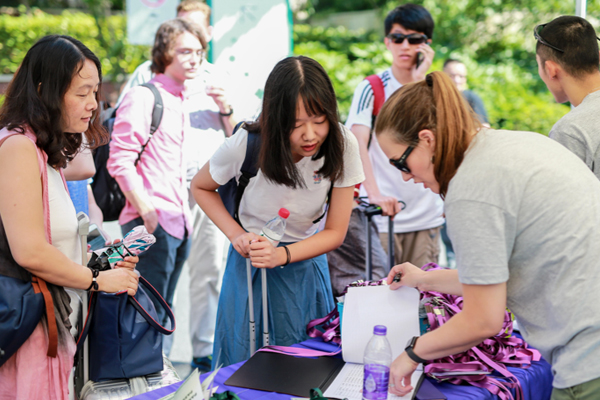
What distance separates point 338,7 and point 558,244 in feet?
46.1

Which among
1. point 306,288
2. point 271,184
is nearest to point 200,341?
point 306,288

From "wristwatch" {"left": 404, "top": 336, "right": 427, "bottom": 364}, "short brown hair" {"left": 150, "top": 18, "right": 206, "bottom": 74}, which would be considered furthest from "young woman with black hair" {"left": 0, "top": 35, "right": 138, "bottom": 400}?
"short brown hair" {"left": 150, "top": 18, "right": 206, "bottom": 74}

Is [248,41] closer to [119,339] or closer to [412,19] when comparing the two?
[412,19]

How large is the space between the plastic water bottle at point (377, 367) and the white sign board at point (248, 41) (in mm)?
2529

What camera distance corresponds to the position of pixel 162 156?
3074mm

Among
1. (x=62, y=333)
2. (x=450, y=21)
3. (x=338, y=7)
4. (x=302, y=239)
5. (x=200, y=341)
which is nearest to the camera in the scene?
(x=62, y=333)

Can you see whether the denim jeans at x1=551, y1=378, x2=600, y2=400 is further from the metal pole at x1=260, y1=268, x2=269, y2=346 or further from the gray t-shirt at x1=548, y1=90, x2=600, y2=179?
the metal pole at x1=260, y1=268, x2=269, y2=346

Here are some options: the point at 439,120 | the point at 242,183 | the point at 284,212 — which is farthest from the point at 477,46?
the point at 439,120

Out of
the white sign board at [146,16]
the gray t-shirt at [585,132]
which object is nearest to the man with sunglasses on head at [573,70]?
the gray t-shirt at [585,132]

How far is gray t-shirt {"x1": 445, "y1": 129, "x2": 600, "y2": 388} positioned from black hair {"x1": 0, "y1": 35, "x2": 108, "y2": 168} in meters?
1.24

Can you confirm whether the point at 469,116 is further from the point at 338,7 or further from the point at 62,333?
the point at 338,7

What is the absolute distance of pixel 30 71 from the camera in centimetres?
179

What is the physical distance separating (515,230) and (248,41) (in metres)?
3.05

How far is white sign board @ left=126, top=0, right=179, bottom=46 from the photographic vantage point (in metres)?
5.05
